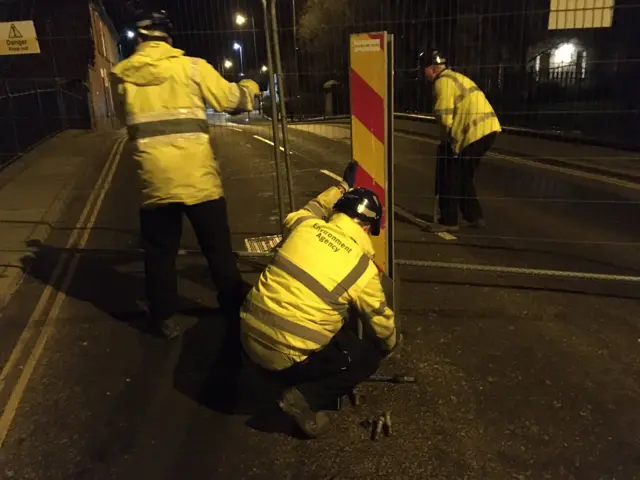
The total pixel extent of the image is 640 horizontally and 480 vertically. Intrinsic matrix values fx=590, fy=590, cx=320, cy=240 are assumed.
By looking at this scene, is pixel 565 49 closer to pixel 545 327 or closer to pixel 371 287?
pixel 545 327

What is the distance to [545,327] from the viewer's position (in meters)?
4.34

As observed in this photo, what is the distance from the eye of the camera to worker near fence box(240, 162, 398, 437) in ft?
9.36

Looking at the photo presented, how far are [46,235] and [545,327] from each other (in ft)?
18.8

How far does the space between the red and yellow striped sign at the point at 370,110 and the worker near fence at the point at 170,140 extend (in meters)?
0.79

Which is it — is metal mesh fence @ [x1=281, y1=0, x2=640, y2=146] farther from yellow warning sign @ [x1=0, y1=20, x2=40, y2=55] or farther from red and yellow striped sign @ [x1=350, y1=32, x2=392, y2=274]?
yellow warning sign @ [x1=0, y1=20, x2=40, y2=55]

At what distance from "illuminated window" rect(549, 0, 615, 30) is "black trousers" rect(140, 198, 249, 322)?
3.36 meters

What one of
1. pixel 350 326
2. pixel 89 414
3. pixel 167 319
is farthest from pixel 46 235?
pixel 350 326

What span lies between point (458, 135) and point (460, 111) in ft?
0.87

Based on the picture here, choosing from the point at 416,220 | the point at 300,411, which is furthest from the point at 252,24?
the point at 300,411

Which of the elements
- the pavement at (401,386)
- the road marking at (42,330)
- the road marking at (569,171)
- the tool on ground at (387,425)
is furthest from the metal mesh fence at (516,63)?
the tool on ground at (387,425)

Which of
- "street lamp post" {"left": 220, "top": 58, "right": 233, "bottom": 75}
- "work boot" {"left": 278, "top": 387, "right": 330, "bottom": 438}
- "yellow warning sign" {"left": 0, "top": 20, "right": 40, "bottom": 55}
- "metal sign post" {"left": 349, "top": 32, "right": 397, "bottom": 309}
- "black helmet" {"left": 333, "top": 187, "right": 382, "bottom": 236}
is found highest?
"yellow warning sign" {"left": 0, "top": 20, "right": 40, "bottom": 55}

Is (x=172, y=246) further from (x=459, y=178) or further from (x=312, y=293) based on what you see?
(x=459, y=178)

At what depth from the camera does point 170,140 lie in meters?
3.87

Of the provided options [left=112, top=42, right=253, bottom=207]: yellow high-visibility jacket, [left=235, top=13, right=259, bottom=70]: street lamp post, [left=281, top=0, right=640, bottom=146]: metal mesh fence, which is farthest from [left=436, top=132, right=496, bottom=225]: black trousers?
[left=112, top=42, right=253, bottom=207]: yellow high-visibility jacket
